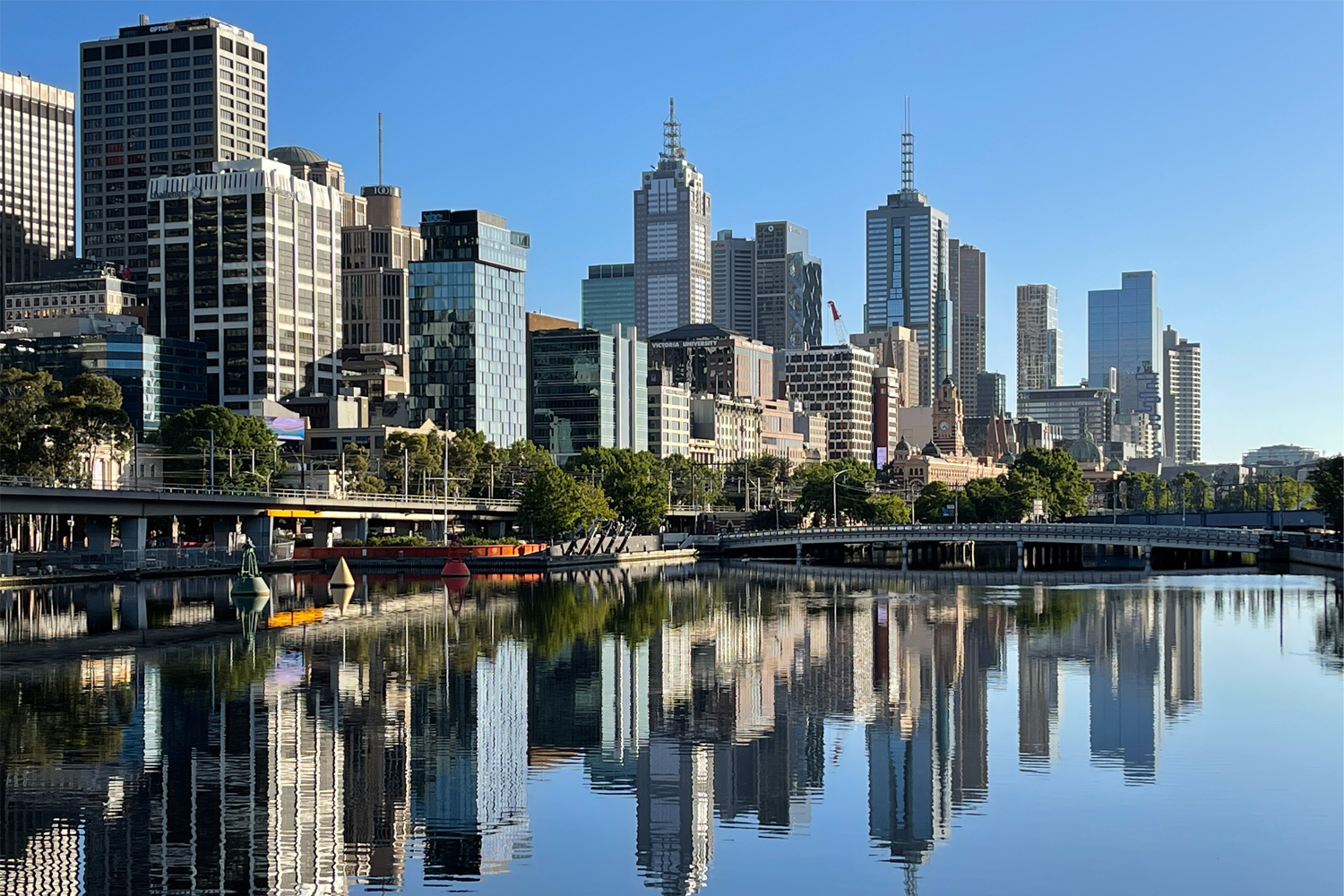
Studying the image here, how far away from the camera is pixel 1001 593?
132 m

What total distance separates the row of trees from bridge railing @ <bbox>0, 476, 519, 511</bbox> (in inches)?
40.2

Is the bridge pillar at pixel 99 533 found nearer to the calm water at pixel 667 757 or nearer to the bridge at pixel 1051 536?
the calm water at pixel 667 757

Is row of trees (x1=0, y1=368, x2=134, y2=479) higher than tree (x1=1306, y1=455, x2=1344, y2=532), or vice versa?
row of trees (x1=0, y1=368, x2=134, y2=479)

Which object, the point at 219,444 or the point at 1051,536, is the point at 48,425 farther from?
the point at 1051,536

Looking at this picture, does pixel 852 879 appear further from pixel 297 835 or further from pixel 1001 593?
pixel 1001 593

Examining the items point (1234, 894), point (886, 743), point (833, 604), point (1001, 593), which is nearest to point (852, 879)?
point (1234, 894)

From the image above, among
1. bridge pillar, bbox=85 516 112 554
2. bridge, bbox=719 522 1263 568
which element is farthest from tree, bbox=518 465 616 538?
bridge pillar, bbox=85 516 112 554

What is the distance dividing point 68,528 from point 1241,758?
155 meters

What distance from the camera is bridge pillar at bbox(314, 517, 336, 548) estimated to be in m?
172

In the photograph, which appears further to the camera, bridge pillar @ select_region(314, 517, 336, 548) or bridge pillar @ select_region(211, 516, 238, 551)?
bridge pillar @ select_region(314, 517, 336, 548)

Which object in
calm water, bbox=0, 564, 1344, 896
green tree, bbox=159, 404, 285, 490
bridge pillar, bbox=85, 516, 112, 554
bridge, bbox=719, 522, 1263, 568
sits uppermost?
green tree, bbox=159, 404, 285, 490

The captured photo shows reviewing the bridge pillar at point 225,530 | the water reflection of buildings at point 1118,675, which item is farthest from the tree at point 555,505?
the water reflection of buildings at point 1118,675

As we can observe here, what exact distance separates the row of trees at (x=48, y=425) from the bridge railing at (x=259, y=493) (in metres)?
1.02

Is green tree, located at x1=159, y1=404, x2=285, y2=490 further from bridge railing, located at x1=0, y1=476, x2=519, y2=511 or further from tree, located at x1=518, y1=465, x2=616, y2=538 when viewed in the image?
tree, located at x1=518, y1=465, x2=616, y2=538
